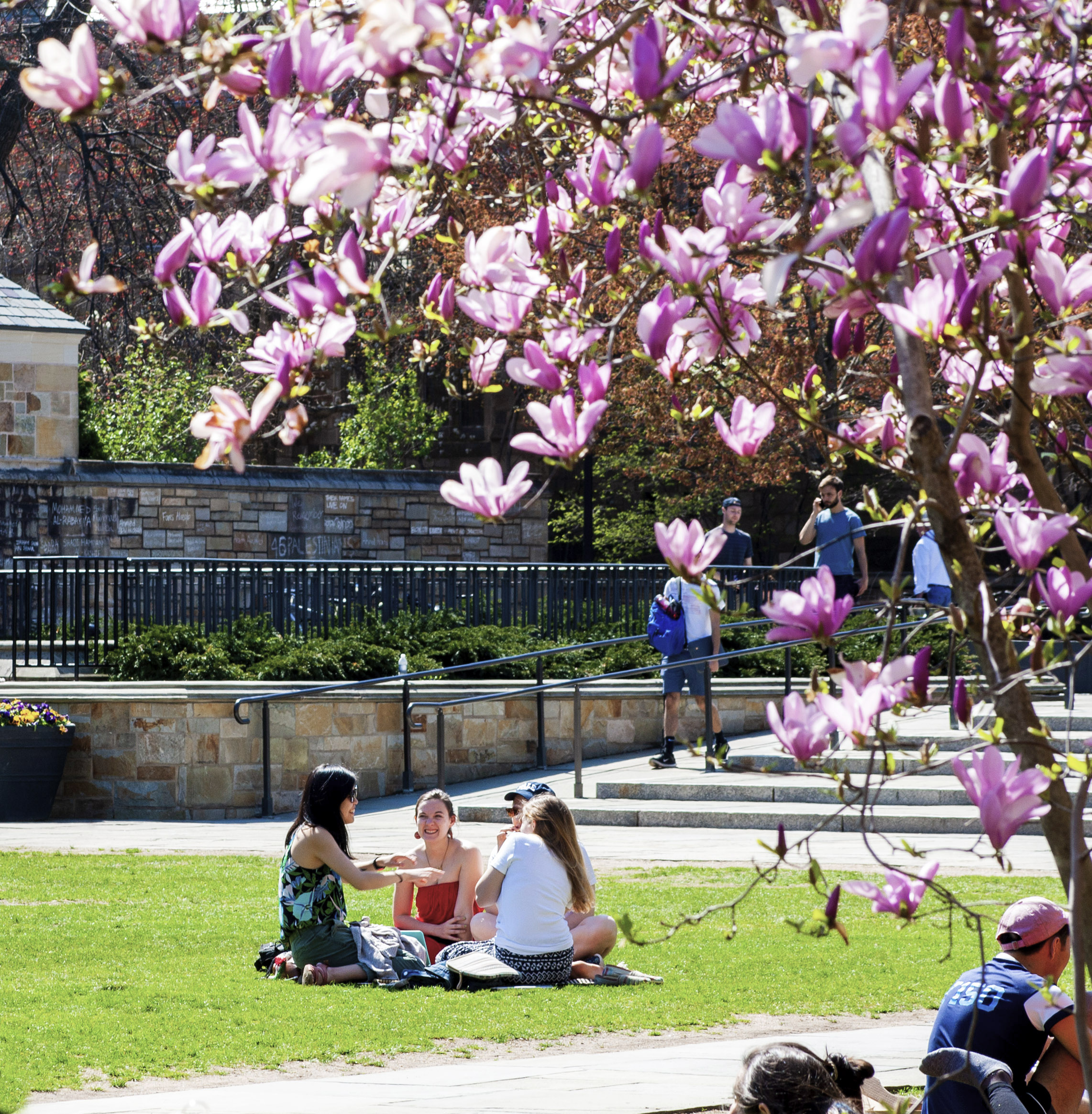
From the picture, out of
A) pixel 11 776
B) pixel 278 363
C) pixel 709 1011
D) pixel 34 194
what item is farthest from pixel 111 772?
pixel 278 363

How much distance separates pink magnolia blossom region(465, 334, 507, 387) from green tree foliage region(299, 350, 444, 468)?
2201 centimetres

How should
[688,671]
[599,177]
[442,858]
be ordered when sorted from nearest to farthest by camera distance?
[599,177]
[442,858]
[688,671]

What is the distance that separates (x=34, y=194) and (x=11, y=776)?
1125cm

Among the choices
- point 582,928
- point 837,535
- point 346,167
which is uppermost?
point 837,535

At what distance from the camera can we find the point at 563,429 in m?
2.62

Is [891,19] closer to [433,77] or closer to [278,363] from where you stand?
[433,77]

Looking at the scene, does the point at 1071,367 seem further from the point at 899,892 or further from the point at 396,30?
the point at 396,30

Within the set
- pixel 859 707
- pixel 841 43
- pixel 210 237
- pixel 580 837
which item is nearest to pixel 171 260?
pixel 210 237

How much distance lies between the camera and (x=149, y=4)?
2.37 m

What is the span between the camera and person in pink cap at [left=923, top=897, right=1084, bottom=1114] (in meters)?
4.20

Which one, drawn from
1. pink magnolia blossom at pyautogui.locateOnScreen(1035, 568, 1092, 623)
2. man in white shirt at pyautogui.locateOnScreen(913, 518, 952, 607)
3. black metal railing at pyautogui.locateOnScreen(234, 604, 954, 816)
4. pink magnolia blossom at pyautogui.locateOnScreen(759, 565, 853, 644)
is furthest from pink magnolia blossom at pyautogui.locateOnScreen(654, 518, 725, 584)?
man in white shirt at pyautogui.locateOnScreen(913, 518, 952, 607)

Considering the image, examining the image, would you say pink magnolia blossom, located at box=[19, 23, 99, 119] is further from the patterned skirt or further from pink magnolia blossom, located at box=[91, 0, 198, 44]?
the patterned skirt

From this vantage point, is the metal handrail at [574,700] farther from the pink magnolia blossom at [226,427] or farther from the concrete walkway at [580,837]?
the pink magnolia blossom at [226,427]

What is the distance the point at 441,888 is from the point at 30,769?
23.7 feet
